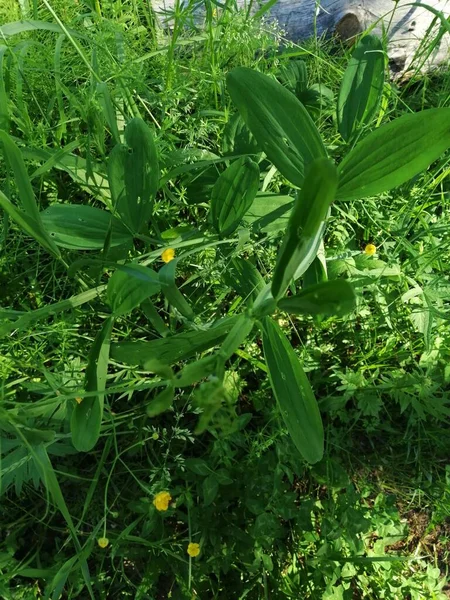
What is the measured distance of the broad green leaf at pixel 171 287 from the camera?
1.02 metres

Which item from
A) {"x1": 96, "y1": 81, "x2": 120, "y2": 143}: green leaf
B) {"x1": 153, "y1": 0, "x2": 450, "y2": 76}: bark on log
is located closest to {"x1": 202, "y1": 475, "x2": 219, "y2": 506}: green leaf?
{"x1": 96, "y1": 81, "x2": 120, "y2": 143}: green leaf

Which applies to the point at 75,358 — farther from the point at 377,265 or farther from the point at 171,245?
the point at 377,265

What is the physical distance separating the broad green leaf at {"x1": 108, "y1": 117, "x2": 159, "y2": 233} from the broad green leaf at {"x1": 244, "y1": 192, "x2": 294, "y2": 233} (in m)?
0.26

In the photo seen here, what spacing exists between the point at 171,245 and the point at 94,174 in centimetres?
36

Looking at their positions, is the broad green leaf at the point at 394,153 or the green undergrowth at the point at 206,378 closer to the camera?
the broad green leaf at the point at 394,153

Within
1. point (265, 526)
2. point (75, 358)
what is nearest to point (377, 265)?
point (265, 526)

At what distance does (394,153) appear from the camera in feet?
3.55

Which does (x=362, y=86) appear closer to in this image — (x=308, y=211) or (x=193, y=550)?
(x=308, y=211)

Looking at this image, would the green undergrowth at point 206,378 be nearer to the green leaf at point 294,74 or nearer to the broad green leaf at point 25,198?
the green leaf at point 294,74

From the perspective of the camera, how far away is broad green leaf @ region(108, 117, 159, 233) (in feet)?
3.98

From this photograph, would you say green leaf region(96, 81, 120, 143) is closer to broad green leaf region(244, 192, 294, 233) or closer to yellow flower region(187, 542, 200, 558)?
broad green leaf region(244, 192, 294, 233)

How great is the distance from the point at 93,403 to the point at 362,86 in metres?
0.92

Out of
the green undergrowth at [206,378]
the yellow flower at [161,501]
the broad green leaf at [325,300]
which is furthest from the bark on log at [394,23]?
the yellow flower at [161,501]

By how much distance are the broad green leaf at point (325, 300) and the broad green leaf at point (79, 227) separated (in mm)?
564
